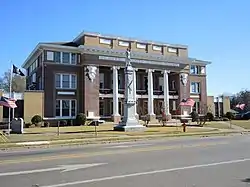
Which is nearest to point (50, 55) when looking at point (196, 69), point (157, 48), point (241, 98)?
point (157, 48)

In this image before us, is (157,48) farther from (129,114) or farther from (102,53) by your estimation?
(129,114)

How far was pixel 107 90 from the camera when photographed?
168 ft

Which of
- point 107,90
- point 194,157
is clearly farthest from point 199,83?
point 194,157

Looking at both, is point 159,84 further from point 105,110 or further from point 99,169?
point 99,169

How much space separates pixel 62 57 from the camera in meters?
47.4

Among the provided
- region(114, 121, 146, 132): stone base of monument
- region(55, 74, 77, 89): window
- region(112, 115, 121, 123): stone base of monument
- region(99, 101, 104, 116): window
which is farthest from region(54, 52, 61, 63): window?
region(114, 121, 146, 132): stone base of monument

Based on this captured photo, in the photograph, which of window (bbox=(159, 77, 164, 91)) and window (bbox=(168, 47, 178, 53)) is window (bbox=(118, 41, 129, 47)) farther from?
window (bbox=(159, 77, 164, 91))

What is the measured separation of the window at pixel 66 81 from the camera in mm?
47156

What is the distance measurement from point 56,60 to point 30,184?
4026 centimetres

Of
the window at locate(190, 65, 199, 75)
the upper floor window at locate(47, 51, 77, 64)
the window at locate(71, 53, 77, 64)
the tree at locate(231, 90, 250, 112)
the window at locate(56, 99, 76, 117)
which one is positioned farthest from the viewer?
the tree at locate(231, 90, 250, 112)

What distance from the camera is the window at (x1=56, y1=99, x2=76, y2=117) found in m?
47.1

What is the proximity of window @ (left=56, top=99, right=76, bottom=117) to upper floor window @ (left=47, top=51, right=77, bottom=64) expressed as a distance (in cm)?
545

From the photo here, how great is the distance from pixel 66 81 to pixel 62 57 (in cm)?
337

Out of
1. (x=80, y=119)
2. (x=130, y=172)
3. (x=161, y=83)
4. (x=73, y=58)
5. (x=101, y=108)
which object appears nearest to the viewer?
(x=130, y=172)
